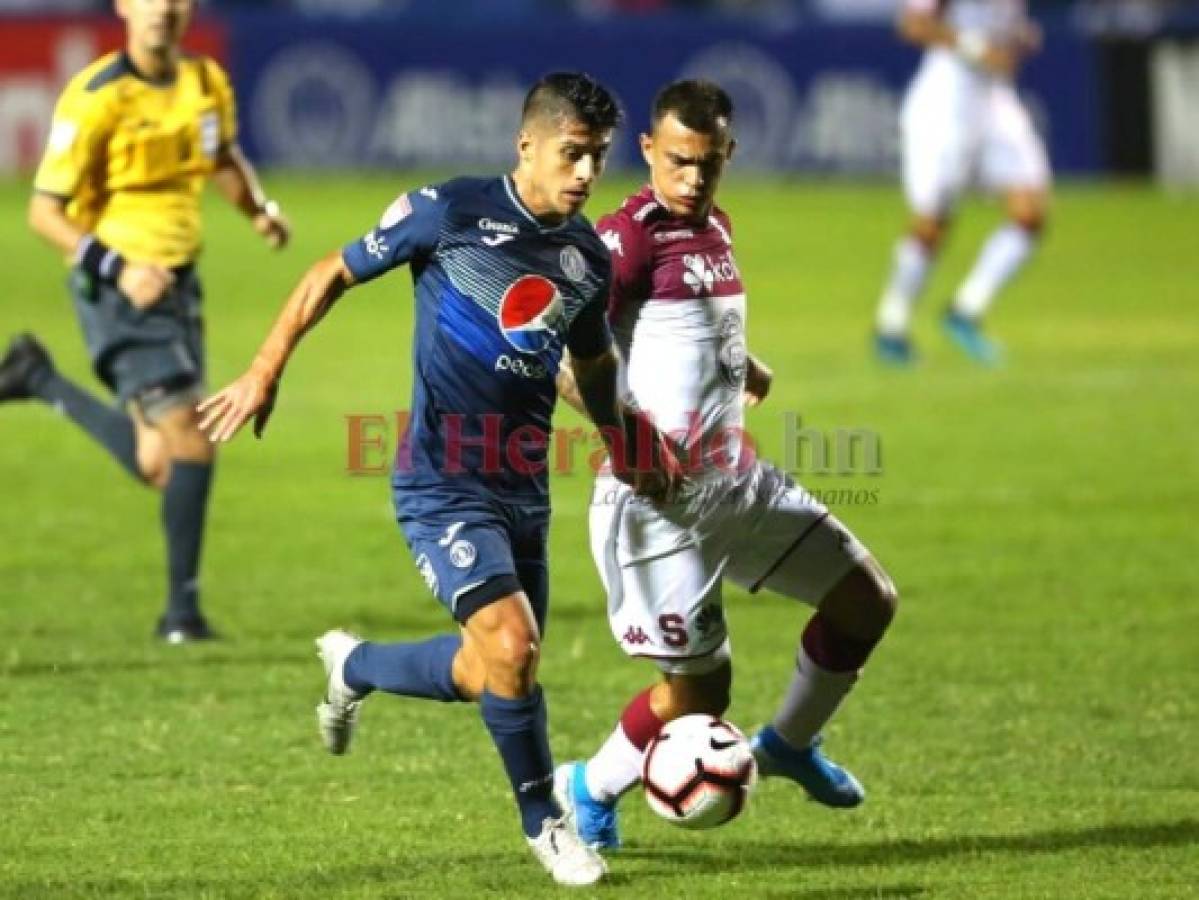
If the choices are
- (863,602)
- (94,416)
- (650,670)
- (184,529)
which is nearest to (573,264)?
(863,602)

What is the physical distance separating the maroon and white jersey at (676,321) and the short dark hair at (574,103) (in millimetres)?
402

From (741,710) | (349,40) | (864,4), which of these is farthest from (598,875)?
(864,4)

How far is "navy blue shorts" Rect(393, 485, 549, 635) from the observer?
600cm

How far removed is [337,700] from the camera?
6.62 metres

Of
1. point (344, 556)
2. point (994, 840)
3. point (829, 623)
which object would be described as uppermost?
point (829, 623)

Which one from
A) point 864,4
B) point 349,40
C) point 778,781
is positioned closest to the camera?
point 778,781

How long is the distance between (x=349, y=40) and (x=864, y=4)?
6844 mm

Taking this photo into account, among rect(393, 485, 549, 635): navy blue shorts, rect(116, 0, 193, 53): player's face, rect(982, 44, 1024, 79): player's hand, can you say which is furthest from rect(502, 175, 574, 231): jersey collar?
rect(982, 44, 1024, 79): player's hand

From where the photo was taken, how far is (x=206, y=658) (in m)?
8.73

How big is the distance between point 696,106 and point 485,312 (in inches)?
30.2

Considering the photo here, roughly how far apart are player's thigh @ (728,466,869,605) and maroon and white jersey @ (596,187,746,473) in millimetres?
154

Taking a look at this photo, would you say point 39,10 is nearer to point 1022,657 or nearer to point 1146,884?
point 1022,657

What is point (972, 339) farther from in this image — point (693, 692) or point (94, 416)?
point (693, 692)

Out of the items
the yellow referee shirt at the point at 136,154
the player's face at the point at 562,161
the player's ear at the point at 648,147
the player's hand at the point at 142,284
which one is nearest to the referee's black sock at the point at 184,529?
the player's hand at the point at 142,284
